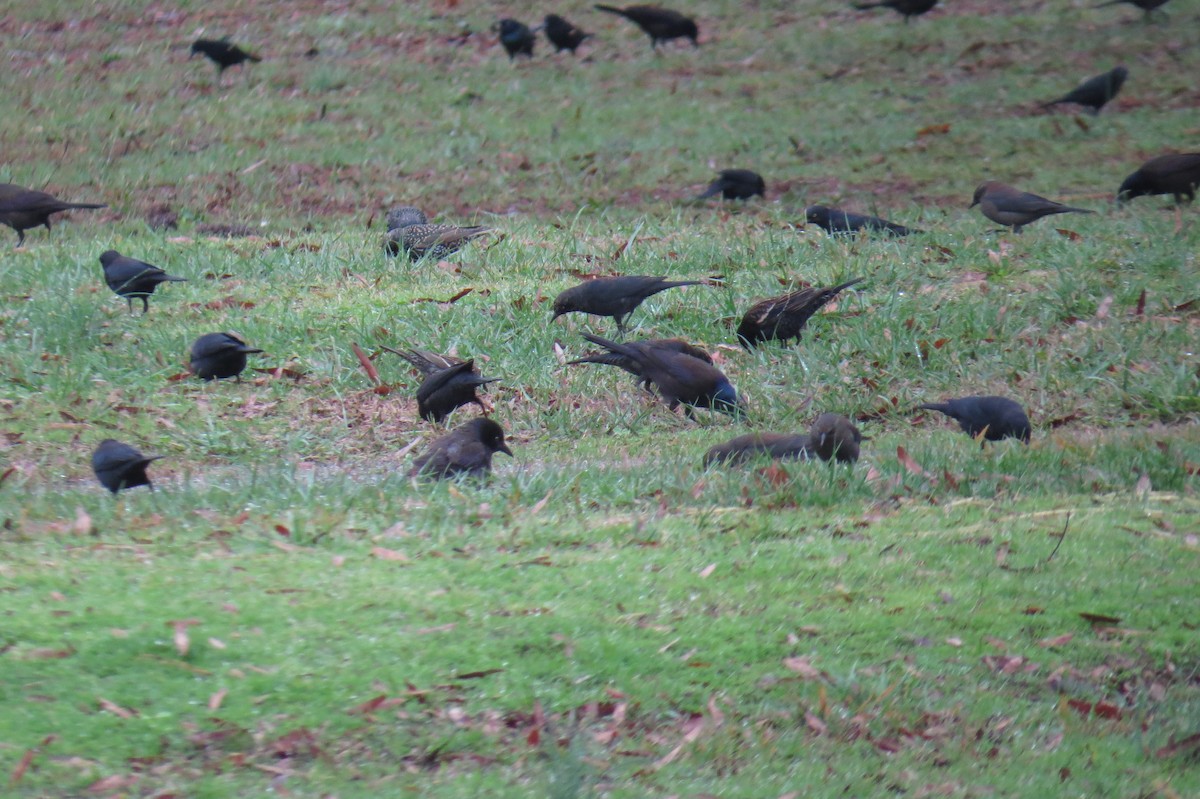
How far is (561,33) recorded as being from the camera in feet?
70.9

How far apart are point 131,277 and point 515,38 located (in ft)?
39.6

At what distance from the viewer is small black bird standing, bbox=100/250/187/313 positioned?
1043cm

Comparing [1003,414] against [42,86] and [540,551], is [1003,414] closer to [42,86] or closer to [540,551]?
[540,551]

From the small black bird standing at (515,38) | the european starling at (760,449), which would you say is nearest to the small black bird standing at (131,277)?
the european starling at (760,449)

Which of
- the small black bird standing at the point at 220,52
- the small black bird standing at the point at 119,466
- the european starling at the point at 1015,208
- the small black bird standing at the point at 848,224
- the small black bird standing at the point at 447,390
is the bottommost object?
the small black bird standing at the point at 220,52

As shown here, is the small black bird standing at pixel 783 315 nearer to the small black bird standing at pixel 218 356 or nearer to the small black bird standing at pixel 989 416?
the small black bird standing at pixel 989 416

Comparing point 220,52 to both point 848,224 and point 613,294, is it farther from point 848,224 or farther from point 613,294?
point 613,294

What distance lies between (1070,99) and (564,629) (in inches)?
602

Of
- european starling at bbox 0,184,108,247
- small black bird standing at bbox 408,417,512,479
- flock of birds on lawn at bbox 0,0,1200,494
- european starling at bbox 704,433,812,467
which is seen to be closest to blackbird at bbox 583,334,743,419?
flock of birds on lawn at bbox 0,0,1200,494

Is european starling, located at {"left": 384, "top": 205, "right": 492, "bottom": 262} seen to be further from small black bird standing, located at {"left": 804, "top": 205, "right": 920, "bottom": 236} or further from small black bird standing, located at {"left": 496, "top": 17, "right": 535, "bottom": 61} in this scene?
small black bird standing, located at {"left": 496, "top": 17, "right": 535, "bottom": 61}

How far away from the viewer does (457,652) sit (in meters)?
4.69

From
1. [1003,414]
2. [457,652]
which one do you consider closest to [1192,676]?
[457,652]

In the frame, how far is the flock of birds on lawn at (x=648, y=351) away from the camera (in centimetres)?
741

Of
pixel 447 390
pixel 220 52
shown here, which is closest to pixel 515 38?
pixel 220 52
